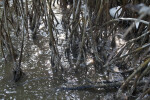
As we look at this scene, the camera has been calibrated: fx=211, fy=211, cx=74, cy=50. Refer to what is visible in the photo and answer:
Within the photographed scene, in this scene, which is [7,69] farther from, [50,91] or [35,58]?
[50,91]

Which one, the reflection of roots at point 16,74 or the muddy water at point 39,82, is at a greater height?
the reflection of roots at point 16,74

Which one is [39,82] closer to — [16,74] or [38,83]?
[38,83]

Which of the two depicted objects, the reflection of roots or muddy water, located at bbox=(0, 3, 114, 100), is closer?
muddy water, located at bbox=(0, 3, 114, 100)

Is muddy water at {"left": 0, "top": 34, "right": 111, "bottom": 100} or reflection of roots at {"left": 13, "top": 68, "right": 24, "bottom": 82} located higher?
reflection of roots at {"left": 13, "top": 68, "right": 24, "bottom": 82}

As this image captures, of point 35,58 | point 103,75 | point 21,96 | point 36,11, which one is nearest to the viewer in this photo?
point 21,96

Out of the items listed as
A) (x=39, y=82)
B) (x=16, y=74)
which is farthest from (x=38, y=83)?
(x=16, y=74)

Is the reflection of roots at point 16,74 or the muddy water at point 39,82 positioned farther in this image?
the reflection of roots at point 16,74

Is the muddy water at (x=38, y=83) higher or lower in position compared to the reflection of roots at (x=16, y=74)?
lower

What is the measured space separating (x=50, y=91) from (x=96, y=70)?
1.61 ft

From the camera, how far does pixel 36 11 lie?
2.37 metres

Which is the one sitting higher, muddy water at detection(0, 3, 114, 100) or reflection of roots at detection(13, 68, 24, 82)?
reflection of roots at detection(13, 68, 24, 82)

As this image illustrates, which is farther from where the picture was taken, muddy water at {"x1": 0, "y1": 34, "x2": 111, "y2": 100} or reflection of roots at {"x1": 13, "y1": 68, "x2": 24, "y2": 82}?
reflection of roots at {"x1": 13, "y1": 68, "x2": 24, "y2": 82}

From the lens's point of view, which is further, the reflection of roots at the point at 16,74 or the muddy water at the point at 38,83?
the reflection of roots at the point at 16,74

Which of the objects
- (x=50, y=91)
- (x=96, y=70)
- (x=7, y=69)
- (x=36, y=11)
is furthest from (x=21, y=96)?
(x=36, y=11)
